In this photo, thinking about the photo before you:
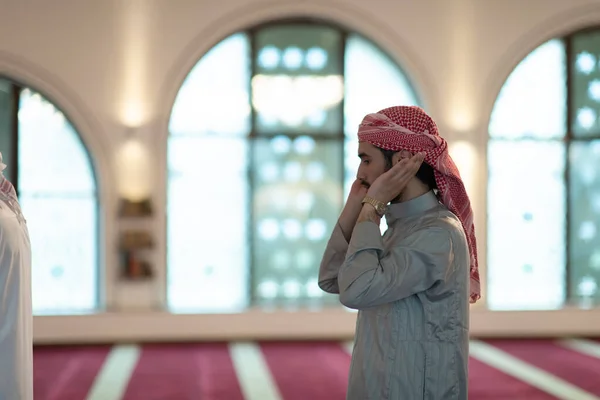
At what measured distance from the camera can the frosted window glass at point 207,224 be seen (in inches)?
360

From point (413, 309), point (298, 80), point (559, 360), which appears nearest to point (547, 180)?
point (559, 360)

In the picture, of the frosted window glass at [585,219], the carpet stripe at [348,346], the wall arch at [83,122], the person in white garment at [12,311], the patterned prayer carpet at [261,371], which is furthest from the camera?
the frosted window glass at [585,219]

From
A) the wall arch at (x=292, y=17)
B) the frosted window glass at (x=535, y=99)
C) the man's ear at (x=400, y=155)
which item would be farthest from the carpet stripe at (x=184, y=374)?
the frosted window glass at (x=535, y=99)

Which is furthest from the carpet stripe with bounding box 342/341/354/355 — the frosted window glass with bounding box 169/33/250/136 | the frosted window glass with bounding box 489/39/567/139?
the frosted window glass with bounding box 489/39/567/139

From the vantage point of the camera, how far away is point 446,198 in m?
2.47

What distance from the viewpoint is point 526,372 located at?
7020 millimetres

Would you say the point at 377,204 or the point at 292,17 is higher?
the point at 292,17

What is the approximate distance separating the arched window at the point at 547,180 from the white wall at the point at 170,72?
1.33 feet

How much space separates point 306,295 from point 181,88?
8.68 ft

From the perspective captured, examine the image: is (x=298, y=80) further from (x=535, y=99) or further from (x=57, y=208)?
(x=57, y=208)

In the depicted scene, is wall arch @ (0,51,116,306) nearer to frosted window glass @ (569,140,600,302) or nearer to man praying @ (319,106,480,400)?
frosted window glass @ (569,140,600,302)

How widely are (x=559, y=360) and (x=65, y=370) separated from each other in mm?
4424

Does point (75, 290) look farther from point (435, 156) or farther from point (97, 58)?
point (435, 156)

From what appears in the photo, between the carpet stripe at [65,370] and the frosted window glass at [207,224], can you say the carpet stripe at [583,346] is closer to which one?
the frosted window glass at [207,224]
